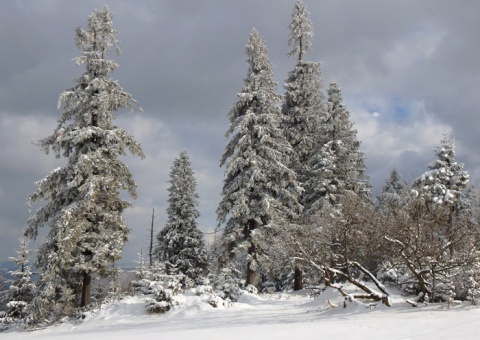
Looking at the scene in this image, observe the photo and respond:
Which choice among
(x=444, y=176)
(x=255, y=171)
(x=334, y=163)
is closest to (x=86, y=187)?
(x=255, y=171)

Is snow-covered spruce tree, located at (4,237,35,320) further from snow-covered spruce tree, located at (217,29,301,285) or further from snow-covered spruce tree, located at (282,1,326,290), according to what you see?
snow-covered spruce tree, located at (282,1,326,290)

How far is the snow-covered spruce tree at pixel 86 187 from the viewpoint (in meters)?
18.1

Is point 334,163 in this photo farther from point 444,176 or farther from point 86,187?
point 86,187

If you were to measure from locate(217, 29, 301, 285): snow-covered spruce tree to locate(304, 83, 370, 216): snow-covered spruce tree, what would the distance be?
161 cm

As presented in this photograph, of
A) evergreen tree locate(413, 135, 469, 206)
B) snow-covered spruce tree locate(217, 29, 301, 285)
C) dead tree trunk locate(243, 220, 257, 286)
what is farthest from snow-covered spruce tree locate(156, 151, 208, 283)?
evergreen tree locate(413, 135, 469, 206)

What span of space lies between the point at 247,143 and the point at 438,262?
13.2m

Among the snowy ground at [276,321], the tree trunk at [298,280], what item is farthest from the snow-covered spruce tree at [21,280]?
the tree trunk at [298,280]

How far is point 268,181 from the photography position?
24.5 meters

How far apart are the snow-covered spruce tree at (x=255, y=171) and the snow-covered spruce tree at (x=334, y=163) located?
1606 millimetres

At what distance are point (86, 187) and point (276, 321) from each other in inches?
435

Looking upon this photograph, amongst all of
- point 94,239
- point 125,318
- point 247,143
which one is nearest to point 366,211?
point 247,143

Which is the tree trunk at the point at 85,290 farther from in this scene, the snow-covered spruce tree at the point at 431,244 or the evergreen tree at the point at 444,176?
the evergreen tree at the point at 444,176

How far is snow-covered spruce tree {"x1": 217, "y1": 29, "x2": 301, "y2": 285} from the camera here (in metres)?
22.8

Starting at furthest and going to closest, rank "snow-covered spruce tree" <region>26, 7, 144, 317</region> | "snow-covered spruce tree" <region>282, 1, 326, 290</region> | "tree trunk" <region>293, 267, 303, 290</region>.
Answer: "snow-covered spruce tree" <region>282, 1, 326, 290</region> → "tree trunk" <region>293, 267, 303, 290</region> → "snow-covered spruce tree" <region>26, 7, 144, 317</region>
